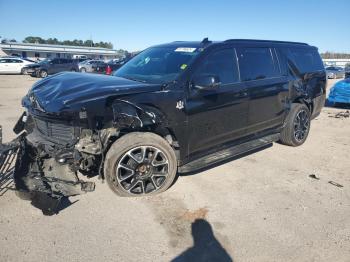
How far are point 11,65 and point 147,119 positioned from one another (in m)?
27.6

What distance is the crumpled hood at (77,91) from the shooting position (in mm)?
3389

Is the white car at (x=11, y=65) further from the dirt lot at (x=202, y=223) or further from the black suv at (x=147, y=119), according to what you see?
A: the dirt lot at (x=202, y=223)

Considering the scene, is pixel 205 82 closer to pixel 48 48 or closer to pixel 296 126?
pixel 296 126

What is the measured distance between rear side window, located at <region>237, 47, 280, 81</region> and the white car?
26.7 metres

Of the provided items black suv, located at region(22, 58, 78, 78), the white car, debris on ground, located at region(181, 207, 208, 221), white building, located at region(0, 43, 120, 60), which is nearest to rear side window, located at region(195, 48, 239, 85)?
debris on ground, located at region(181, 207, 208, 221)

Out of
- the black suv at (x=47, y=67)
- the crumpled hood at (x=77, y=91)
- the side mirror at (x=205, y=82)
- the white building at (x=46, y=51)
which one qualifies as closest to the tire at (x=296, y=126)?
the side mirror at (x=205, y=82)

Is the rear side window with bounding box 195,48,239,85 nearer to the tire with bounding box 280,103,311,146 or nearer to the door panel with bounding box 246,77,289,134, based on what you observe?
the door panel with bounding box 246,77,289,134

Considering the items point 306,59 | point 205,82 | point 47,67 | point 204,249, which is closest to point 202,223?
point 204,249

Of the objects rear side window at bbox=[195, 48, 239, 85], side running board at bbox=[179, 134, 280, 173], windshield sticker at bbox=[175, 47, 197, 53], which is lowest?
side running board at bbox=[179, 134, 280, 173]

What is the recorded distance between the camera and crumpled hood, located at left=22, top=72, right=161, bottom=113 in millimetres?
3389

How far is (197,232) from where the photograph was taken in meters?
3.27

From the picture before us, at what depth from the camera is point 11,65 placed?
2689cm

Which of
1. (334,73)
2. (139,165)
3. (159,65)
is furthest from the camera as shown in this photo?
(334,73)

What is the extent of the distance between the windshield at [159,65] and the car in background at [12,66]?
25656mm
